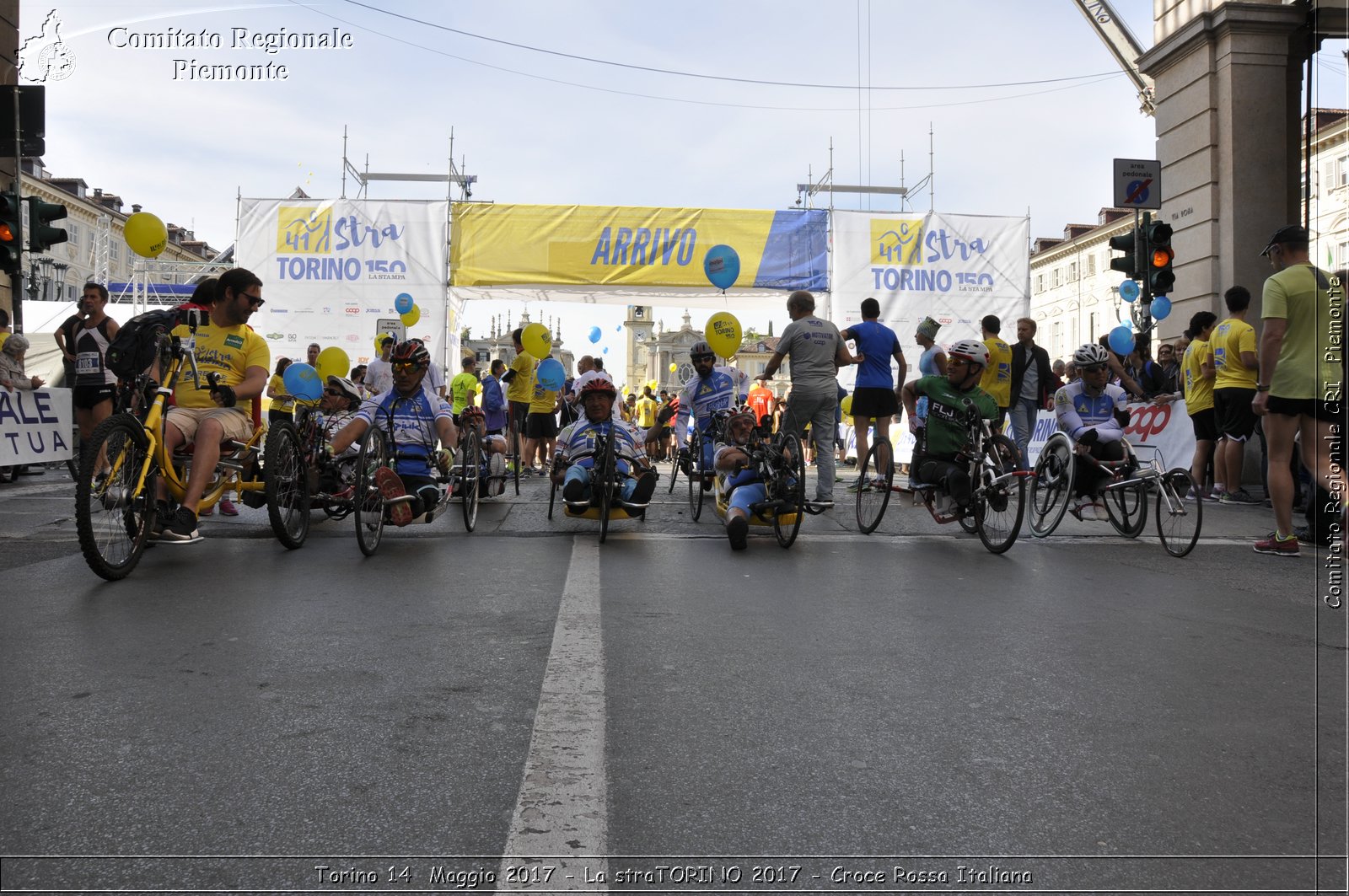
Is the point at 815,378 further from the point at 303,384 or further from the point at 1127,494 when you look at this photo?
the point at 303,384

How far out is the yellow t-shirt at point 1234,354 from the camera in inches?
396

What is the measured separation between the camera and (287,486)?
24.3ft

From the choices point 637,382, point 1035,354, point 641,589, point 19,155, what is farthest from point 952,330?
A: point 637,382

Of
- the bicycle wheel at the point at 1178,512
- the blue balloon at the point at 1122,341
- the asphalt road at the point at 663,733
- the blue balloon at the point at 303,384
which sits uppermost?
the blue balloon at the point at 1122,341

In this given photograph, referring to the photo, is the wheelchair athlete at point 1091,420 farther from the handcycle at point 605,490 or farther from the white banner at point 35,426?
the white banner at point 35,426

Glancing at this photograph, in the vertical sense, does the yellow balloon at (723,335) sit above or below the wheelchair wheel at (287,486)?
above

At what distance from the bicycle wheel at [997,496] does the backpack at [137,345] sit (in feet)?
17.6

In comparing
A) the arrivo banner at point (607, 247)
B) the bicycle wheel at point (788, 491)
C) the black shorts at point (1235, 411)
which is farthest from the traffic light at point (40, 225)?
the black shorts at point (1235, 411)

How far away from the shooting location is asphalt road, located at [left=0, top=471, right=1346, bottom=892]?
231 centimetres

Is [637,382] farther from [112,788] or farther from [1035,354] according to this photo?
[112,788]

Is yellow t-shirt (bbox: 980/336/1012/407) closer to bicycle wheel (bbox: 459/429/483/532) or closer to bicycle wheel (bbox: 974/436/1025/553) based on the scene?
bicycle wheel (bbox: 974/436/1025/553)

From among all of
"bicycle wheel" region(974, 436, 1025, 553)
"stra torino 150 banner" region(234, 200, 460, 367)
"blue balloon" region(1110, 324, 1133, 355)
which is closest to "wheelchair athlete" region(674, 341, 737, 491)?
"bicycle wheel" region(974, 436, 1025, 553)

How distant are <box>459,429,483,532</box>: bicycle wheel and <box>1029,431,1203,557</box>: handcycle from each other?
431 cm

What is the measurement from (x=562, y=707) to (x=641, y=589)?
94.6 inches
